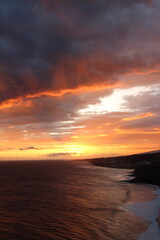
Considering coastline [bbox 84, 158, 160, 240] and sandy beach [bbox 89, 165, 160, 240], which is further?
sandy beach [bbox 89, 165, 160, 240]

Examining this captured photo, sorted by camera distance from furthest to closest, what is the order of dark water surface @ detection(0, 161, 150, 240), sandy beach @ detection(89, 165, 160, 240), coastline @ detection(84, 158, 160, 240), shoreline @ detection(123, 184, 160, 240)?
dark water surface @ detection(0, 161, 150, 240) < sandy beach @ detection(89, 165, 160, 240) < coastline @ detection(84, 158, 160, 240) < shoreline @ detection(123, 184, 160, 240)

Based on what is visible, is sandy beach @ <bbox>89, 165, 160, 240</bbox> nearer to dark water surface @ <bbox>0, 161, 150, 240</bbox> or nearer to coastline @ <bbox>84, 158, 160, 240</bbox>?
coastline @ <bbox>84, 158, 160, 240</bbox>

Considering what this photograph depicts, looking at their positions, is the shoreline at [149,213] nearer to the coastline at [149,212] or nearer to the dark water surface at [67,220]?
the coastline at [149,212]

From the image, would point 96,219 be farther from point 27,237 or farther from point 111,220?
point 27,237

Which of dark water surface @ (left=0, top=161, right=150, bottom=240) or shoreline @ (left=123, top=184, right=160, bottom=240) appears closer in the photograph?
shoreline @ (left=123, top=184, right=160, bottom=240)

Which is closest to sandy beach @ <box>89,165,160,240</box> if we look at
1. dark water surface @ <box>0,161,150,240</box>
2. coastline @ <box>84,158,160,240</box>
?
coastline @ <box>84,158,160,240</box>

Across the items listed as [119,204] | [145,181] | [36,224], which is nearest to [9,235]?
[36,224]

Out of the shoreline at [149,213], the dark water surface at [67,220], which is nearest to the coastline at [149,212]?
the shoreline at [149,213]

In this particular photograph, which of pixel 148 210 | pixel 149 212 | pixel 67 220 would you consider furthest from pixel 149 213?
pixel 67 220

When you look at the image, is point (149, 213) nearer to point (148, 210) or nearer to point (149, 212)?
point (149, 212)

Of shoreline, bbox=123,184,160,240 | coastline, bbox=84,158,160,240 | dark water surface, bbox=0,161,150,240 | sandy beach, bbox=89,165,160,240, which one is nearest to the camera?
shoreline, bbox=123,184,160,240

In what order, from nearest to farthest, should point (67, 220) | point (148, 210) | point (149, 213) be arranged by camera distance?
point (67, 220) → point (149, 213) → point (148, 210)
